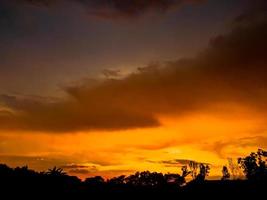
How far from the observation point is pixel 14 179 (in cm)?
3850

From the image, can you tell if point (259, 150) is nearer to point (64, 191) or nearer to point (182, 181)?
point (182, 181)

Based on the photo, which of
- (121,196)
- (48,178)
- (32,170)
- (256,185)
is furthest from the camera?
(32,170)

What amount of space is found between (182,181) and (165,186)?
2233 inches

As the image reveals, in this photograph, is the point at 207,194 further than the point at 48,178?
No

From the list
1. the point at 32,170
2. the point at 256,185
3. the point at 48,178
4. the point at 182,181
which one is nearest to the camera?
the point at 256,185

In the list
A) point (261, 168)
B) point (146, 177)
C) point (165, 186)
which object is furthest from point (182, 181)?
point (165, 186)

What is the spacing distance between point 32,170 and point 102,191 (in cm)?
1652

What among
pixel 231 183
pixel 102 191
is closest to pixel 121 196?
pixel 102 191

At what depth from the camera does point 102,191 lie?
116ft

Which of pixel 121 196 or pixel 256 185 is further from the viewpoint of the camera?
pixel 121 196

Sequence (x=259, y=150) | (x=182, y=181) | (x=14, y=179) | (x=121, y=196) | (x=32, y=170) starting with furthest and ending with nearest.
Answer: (x=182, y=181)
(x=259, y=150)
(x=32, y=170)
(x=14, y=179)
(x=121, y=196)

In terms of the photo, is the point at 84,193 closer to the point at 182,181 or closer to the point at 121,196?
the point at 121,196

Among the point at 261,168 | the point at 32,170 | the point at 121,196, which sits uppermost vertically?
the point at 261,168

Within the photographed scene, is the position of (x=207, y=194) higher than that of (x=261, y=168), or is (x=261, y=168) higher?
(x=261, y=168)
